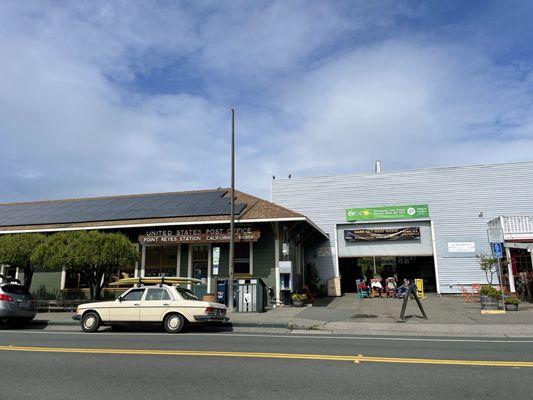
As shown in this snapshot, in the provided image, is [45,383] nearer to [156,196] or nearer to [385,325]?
[385,325]

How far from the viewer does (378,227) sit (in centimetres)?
2647

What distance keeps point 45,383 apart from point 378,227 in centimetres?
2256

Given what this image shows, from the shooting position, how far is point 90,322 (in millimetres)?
13133

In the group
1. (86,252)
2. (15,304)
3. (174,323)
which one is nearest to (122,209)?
(86,252)

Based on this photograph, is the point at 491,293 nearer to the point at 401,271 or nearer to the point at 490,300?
the point at 490,300

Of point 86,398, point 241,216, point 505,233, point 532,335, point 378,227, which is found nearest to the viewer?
point 86,398

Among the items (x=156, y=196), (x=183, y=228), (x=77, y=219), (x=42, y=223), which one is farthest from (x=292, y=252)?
(x=42, y=223)

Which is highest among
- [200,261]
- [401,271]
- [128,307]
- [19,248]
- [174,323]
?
[19,248]

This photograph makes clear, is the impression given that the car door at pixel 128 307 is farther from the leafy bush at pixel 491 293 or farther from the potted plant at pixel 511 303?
the potted plant at pixel 511 303

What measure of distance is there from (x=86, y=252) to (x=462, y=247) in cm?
2013

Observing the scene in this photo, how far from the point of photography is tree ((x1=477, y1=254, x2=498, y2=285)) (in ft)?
69.1

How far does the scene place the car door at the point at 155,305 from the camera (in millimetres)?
12609

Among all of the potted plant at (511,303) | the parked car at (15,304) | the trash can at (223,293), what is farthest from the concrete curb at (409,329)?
the parked car at (15,304)

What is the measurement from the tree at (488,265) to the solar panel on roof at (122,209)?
12284mm
